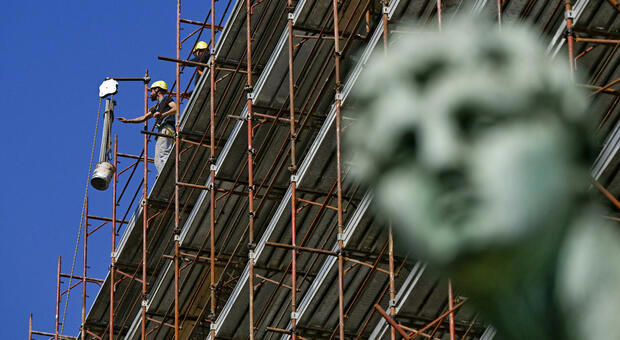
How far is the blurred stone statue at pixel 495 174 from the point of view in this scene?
315 centimetres

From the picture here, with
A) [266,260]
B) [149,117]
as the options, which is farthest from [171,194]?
[266,260]

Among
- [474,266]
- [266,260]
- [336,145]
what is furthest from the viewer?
[266,260]

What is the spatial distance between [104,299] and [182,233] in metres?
4.97

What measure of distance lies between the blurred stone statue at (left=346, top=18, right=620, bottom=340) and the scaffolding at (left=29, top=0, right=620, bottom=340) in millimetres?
11666

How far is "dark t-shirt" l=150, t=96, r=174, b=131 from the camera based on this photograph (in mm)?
28484

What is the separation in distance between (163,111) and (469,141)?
26479 mm

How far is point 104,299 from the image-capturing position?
97.9ft

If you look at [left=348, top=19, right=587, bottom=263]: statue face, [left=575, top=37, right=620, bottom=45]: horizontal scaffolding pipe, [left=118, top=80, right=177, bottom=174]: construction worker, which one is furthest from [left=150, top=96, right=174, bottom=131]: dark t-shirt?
[left=348, top=19, right=587, bottom=263]: statue face

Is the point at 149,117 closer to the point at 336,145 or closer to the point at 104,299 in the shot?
Answer: the point at 104,299

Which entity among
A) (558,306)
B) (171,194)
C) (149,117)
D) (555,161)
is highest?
→ (149,117)

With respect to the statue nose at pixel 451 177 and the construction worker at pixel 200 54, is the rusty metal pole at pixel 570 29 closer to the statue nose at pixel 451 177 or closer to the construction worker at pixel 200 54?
the statue nose at pixel 451 177

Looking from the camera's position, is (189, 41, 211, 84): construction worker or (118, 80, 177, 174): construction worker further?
(118, 80, 177, 174): construction worker

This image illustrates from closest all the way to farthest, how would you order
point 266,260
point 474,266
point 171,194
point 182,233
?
point 474,266
point 266,260
point 182,233
point 171,194

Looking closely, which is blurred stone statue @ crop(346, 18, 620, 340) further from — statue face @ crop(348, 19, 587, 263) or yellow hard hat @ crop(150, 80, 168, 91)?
Result: yellow hard hat @ crop(150, 80, 168, 91)
